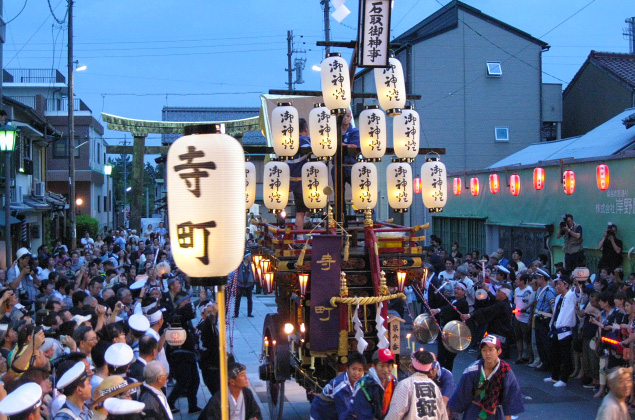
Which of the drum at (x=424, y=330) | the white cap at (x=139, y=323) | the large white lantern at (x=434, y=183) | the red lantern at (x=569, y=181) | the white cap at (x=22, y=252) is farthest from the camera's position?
the red lantern at (x=569, y=181)

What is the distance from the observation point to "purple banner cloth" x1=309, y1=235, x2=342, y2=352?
8.37m

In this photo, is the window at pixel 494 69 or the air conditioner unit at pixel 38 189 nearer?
the air conditioner unit at pixel 38 189

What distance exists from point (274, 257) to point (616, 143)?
12.9m

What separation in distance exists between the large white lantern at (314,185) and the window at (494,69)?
19316mm

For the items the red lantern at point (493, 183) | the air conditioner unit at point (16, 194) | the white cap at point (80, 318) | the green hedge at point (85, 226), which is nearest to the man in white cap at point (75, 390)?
the white cap at point (80, 318)

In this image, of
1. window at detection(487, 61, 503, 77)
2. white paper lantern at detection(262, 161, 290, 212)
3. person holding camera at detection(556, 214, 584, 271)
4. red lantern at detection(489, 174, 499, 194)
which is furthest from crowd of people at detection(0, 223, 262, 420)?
window at detection(487, 61, 503, 77)

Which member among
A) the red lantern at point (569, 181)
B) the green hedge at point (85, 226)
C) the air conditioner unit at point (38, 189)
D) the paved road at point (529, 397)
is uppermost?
the air conditioner unit at point (38, 189)

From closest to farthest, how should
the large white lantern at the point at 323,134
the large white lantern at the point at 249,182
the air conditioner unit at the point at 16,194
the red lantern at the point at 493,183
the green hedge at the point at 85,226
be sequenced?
the large white lantern at the point at 323,134
the large white lantern at the point at 249,182
the red lantern at the point at 493,183
the air conditioner unit at the point at 16,194
the green hedge at the point at 85,226

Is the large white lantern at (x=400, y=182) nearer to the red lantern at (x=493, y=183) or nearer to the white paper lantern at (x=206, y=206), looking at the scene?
the white paper lantern at (x=206, y=206)

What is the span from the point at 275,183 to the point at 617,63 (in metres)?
19.9

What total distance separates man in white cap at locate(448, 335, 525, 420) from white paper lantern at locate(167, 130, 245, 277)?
2.84 m

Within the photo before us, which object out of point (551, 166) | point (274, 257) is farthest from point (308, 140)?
point (551, 166)

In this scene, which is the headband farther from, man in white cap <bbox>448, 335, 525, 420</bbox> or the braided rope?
the braided rope

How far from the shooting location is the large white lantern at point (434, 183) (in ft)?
37.4
